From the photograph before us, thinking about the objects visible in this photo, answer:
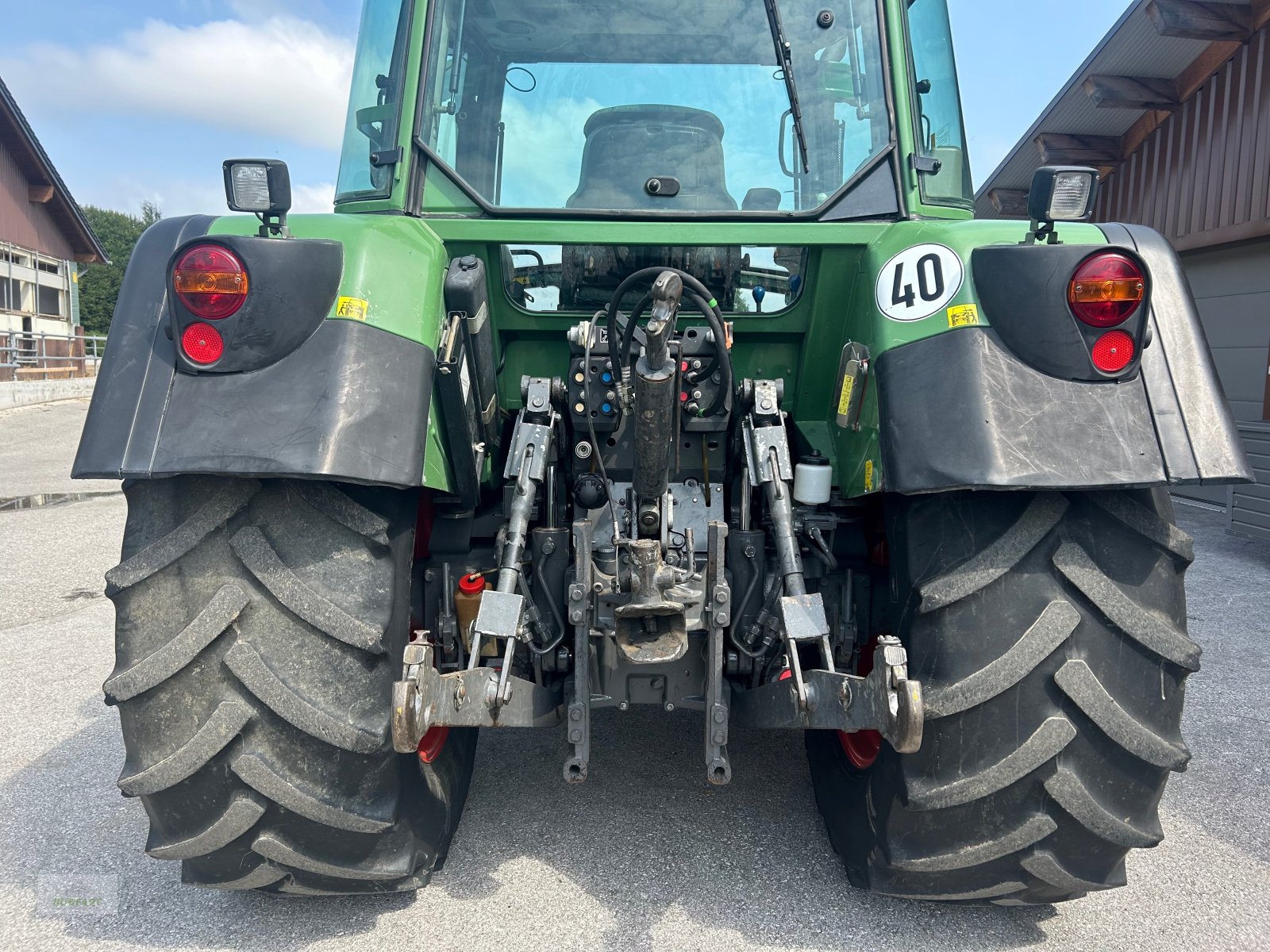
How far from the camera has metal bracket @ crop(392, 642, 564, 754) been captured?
193 cm

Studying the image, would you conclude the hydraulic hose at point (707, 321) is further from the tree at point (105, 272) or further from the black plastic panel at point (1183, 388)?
the tree at point (105, 272)

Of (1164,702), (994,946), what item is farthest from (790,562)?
(994,946)

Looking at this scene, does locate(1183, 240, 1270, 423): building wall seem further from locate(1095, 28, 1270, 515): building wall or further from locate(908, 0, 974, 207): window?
locate(908, 0, 974, 207): window

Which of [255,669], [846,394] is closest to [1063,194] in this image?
[846,394]

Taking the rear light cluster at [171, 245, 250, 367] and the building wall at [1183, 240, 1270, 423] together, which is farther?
the building wall at [1183, 240, 1270, 423]

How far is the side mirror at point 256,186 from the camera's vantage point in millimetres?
2082

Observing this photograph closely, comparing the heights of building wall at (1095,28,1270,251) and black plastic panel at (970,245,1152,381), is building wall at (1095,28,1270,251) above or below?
above

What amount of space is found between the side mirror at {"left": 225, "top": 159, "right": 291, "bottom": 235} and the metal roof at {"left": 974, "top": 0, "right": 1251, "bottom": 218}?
7628 millimetres

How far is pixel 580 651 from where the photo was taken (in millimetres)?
2309

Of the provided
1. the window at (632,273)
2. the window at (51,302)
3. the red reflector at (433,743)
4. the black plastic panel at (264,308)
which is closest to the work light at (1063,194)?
the window at (632,273)

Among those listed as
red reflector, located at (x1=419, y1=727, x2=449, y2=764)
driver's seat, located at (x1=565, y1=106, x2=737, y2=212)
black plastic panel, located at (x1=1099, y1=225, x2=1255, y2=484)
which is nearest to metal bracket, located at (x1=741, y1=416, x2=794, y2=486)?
driver's seat, located at (x1=565, y1=106, x2=737, y2=212)

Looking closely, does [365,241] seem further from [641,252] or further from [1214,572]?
[1214,572]

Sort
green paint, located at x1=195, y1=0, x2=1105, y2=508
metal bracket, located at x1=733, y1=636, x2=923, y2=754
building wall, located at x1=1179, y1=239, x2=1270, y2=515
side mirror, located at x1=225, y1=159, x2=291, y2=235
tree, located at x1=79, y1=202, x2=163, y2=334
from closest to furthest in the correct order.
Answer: metal bracket, located at x1=733, y1=636, x2=923, y2=754, side mirror, located at x1=225, y1=159, x2=291, y2=235, green paint, located at x1=195, y1=0, x2=1105, y2=508, building wall, located at x1=1179, y1=239, x2=1270, y2=515, tree, located at x1=79, y1=202, x2=163, y2=334

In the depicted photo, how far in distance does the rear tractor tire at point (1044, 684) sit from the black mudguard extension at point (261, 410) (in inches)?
49.2
